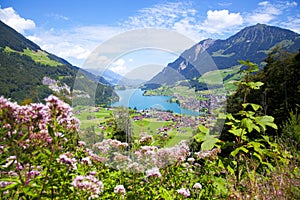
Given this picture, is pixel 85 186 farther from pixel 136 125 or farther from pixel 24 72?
pixel 24 72

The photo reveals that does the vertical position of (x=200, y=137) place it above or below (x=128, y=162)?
above

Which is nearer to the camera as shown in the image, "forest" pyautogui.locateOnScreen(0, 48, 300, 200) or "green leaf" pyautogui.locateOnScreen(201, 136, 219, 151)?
"forest" pyautogui.locateOnScreen(0, 48, 300, 200)

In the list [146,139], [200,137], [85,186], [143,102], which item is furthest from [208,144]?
[143,102]

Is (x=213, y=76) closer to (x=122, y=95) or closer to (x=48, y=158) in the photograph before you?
(x=122, y=95)

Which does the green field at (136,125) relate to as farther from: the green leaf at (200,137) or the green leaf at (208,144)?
the green leaf at (208,144)

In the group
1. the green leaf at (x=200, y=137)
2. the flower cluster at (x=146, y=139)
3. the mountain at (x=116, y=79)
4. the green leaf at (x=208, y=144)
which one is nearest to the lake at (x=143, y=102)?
the mountain at (x=116, y=79)

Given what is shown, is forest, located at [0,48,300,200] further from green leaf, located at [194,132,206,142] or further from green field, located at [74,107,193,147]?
green field, located at [74,107,193,147]

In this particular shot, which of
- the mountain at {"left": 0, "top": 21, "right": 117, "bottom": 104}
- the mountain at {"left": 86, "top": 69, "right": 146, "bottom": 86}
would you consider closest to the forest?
the mountain at {"left": 86, "top": 69, "right": 146, "bottom": 86}

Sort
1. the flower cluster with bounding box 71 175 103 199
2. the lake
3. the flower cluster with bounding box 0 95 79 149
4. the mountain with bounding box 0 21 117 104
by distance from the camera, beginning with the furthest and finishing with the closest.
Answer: the mountain with bounding box 0 21 117 104 → the lake → the flower cluster with bounding box 71 175 103 199 → the flower cluster with bounding box 0 95 79 149
